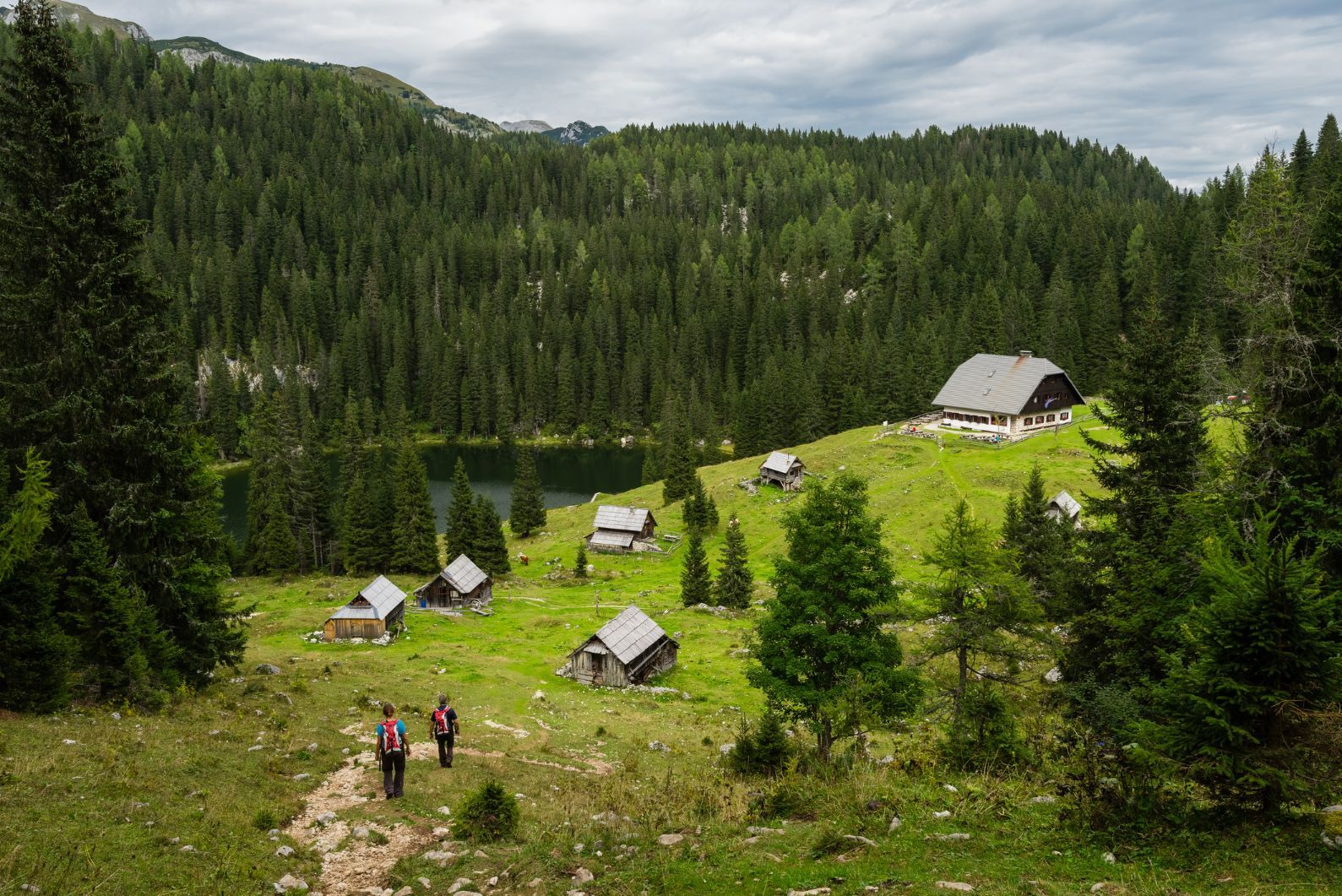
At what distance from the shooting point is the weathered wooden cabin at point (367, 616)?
53156 mm

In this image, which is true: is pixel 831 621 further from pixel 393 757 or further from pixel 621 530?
pixel 621 530

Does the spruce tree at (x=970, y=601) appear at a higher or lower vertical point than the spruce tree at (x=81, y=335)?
lower

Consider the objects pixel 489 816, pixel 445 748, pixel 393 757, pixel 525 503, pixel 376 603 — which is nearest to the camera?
pixel 489 816

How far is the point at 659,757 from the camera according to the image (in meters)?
28.5

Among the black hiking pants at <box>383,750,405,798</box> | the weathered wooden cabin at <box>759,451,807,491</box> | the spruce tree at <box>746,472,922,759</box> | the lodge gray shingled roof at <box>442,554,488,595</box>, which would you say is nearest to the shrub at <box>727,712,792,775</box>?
the spruce tree at <box>746,472,922,759</box>

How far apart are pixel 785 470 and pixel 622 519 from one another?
61.7 feet

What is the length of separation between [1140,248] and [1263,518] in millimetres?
155777

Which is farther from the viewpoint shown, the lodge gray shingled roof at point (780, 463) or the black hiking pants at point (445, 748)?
the lodge gray shingled roof at point (780, 463)

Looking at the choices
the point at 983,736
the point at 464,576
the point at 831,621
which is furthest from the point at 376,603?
the point at 983,736

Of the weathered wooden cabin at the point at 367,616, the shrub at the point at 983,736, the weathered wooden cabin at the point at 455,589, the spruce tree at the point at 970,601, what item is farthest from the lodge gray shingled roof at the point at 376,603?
the shrub at the point at 983,736

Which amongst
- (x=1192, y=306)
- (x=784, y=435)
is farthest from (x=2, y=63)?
(x=1192, y=306)

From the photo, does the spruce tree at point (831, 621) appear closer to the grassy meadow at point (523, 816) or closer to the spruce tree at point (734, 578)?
the grassy meadow at point (523, 816)

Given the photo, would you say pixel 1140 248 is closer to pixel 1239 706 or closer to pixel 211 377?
pixel 1239 706

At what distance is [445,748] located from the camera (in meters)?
23.2
